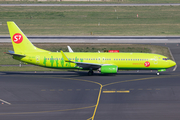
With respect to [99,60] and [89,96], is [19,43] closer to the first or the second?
[99,60]

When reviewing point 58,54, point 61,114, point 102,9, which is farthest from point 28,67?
point 102,9

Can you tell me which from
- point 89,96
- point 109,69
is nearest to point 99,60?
point 109,69

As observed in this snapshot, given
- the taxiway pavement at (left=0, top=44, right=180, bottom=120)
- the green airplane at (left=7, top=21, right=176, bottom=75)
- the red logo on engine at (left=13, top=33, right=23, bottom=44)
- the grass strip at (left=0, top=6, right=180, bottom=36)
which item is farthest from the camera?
the grass strip at (left=0, top=6, right=180, bottom=36)

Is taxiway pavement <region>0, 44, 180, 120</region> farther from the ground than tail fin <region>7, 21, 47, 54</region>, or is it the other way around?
tail fin <region>7, 21, 47, 54</region>

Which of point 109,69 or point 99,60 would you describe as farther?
point 99,60

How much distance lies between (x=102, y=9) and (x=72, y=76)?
86018 mm

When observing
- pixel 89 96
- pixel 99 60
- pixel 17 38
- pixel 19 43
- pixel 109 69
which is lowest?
pixel 89 96

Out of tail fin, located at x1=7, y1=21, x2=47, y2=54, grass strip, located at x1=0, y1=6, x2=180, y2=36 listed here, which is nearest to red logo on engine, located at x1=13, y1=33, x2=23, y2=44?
tail fin, located at x1=7, y1=21, x2=47, y2=54

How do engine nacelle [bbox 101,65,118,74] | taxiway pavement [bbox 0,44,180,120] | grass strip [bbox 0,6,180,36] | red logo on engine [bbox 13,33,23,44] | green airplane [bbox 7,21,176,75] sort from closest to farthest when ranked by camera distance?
taxiway pavement [bbox 0,44,180,120] → engine nacelle [bbox 101,65,118,74] → green airplane [bbox 7,21,176,75] → red logo on engine [bbox 13,33,23,44] → grass strip [bbox 0,6,180,36]

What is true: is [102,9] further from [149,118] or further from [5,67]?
[149,118]

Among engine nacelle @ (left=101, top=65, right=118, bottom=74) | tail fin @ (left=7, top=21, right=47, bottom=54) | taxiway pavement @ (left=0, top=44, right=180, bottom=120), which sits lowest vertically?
taxiway pavement @ (left=0, top=44, right=180, bottom=120)

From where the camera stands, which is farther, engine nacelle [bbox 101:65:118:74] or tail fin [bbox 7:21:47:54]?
tail fin [bbox 7:21:47:54]

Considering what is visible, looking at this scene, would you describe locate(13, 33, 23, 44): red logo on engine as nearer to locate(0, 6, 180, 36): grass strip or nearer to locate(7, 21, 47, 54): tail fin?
locate(7, 21, 47, 54): tail fin

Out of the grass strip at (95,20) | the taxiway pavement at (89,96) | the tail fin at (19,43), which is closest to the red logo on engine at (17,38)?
the tail fin at (19,43)
